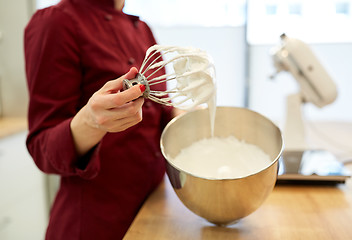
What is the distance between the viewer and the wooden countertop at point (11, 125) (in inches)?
59.5

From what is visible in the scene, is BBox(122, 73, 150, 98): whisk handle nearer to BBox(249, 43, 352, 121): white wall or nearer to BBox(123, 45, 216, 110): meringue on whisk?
BBox(123, 45, 216, 110): meringue on whisk

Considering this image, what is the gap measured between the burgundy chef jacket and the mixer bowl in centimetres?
11

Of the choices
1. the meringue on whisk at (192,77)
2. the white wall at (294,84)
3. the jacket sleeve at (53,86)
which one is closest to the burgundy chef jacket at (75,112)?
the jacket sleeve at (53,86)

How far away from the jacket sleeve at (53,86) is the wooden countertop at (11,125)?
97 centimetres

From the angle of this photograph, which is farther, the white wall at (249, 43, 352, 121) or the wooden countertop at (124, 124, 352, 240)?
the white wall at (249, 43, 352, 121)

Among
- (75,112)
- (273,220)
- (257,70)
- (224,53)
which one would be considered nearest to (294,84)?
(257,70)

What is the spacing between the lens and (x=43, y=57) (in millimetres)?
625

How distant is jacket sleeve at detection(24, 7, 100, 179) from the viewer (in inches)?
24.4

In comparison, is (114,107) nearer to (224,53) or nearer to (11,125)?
(11,125)

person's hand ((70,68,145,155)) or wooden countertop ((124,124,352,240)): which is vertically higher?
person's hand ((70,68,145,155))

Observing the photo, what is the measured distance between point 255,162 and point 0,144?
1.30m

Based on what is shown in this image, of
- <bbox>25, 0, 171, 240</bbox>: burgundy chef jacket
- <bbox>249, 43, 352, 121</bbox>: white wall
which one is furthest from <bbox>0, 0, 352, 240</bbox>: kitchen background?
<bbox>25, 0, 171, 240</bbox>: burgundy chef jacket

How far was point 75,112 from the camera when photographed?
0.68m

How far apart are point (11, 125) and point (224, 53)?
135 cm
